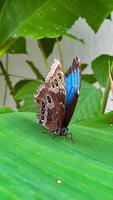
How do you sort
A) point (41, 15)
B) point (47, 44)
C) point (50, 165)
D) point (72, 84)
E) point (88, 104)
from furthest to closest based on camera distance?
1. point (47, 44)
2. point (88, 104)
3. point (41, 15)
4. point (72, 84)
5. point (50, 165)

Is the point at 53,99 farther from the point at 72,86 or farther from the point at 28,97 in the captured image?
the point at 28,97

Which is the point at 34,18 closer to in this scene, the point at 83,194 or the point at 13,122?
the point at 13,122

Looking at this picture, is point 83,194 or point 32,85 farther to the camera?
point 32,85

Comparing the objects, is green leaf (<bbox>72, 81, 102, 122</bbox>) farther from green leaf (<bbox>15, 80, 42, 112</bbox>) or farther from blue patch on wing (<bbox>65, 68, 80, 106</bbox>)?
blue patch on wing (<bbox>65, 68, 80, 106</bbox>)

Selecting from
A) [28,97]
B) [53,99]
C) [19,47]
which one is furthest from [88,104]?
[19,47]

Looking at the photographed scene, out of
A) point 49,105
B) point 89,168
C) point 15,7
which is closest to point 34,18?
point 15,7

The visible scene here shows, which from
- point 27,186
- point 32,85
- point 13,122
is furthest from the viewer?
point 32,85

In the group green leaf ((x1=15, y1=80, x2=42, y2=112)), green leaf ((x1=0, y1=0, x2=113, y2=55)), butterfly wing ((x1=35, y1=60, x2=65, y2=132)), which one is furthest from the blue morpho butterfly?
green leaf ((x1=15, y1=80, x2=42, y2=112))
